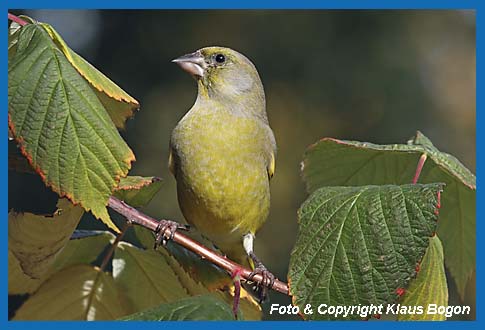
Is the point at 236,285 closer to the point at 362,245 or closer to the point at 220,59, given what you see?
the point at 362,245

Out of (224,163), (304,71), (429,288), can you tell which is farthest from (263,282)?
(304,71)

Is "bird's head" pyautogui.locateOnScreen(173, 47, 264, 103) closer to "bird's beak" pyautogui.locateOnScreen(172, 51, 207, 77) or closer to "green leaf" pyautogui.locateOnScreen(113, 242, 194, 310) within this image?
"bird's beak" pyautogui.locateOnScreen(172, 51, 207, 77)

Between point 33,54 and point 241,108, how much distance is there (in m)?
0.99

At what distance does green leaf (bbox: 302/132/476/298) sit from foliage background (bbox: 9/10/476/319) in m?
3.87

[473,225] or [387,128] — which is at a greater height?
[473,225]

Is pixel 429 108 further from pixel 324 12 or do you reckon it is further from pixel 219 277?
pixel 219 277

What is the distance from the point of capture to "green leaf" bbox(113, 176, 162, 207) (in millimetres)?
1424

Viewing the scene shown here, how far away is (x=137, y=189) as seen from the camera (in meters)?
1.46

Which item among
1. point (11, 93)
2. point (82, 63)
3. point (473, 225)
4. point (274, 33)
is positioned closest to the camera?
point (11, 93)

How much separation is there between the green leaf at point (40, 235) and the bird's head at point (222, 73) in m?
0.85

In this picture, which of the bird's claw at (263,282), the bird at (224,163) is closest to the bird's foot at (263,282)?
the bird's claw at (263,282)

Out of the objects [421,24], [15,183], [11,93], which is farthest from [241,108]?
[421,24]

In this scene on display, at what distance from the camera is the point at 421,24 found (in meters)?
6.70

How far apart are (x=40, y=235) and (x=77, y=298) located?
0.18 meters
